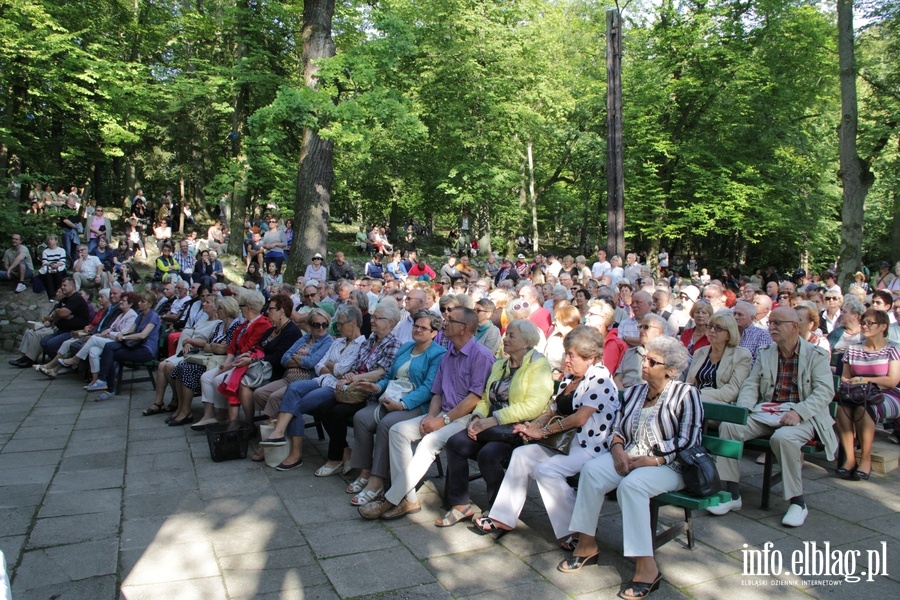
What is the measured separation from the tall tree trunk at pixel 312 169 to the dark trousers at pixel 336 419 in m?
7.66

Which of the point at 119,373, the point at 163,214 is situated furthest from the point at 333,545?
the point at 163,214

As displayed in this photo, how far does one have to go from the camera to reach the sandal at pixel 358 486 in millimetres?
4914

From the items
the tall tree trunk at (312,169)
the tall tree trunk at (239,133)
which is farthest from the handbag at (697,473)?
the tall tree trunk at (239,133)

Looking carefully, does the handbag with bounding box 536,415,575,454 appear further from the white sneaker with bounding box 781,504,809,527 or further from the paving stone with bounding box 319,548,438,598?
the white sneaker with bounding box 781,504,809,527

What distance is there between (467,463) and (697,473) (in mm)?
1510

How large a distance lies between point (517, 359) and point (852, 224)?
42.7 ft

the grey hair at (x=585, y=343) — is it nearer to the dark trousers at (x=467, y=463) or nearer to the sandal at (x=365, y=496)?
the dark trousers at (x=467, y=463)

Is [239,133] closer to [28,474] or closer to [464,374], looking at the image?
[28,474]

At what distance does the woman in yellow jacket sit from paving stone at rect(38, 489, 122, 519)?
2.40 metres

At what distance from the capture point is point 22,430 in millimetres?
6660

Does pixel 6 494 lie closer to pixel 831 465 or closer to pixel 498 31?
pixel 831 465

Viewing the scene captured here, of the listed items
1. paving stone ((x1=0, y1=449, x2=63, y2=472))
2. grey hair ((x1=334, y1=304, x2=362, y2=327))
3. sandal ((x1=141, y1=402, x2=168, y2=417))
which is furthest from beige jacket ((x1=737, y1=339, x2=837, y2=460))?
sandal ((x1=141, y1=402, x2=168, y2=417))

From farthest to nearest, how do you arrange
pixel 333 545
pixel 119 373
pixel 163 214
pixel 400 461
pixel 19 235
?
pixel 163 214 < pixel 19 235 < pixel 119 373 < pixel 400 461 < pixel 333 545

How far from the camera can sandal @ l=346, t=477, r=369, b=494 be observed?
4.91 metres
